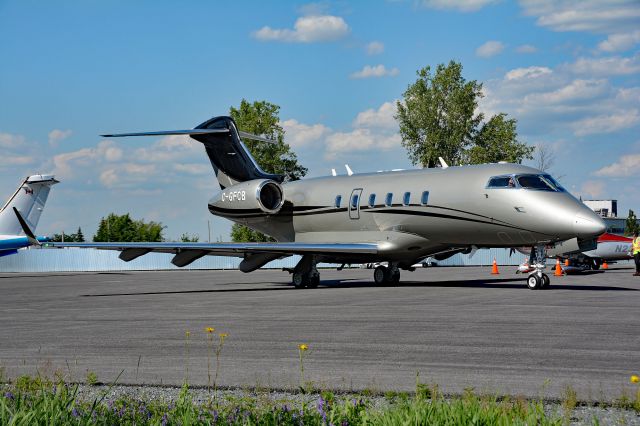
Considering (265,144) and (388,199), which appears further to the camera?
(265,144)

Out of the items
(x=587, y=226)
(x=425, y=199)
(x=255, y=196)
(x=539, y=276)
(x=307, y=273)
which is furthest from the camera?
(x=255, y=196)

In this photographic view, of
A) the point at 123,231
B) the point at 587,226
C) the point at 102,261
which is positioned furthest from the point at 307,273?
the point at 123,231

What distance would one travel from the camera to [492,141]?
Result: 70.6 meters

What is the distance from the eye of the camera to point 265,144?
7481 cm

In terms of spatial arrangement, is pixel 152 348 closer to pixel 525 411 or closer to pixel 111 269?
pixel 525 411

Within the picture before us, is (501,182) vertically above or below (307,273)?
above

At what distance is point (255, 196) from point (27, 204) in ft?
61.7

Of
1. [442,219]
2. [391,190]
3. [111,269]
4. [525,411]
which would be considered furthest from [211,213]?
[111,269]

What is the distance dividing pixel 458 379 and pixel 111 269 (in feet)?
182

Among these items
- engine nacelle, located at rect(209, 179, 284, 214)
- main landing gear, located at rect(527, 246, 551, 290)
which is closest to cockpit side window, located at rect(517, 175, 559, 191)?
main landing gear, located at rect(527, 246, 551, 290)

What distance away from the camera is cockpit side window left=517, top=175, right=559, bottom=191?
67.3 ft

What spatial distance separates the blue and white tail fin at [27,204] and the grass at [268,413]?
36.8m

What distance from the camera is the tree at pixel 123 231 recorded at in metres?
121

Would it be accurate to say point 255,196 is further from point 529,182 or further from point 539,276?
point 539,276
